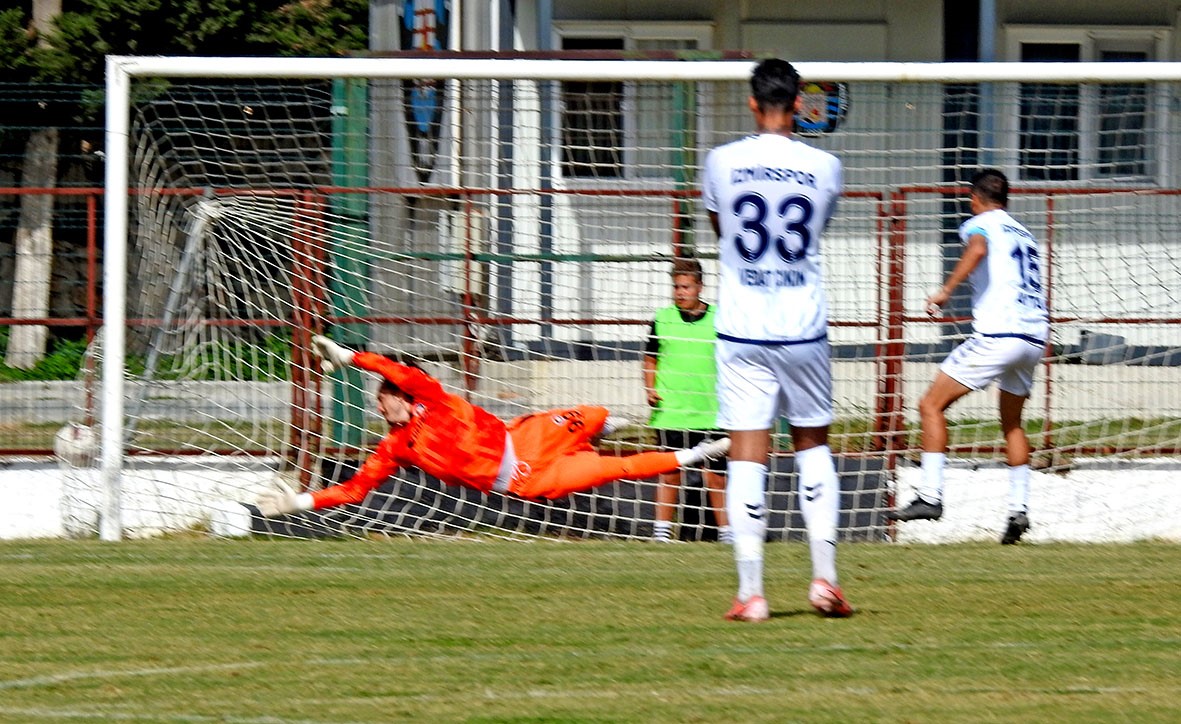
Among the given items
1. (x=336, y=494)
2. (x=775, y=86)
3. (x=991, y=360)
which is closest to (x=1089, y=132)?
(x=991, y=360)

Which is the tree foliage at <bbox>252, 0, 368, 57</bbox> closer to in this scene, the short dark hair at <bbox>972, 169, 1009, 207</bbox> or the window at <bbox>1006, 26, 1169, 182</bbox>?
the window at <bbox>1006, 26, 1169, 182</bbox>

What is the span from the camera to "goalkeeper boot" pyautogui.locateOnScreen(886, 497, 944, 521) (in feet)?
28.8

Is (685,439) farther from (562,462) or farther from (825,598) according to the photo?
(825,598)

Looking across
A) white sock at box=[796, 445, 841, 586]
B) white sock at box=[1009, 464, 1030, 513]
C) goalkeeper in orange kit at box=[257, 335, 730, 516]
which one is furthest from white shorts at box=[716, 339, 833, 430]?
white sock at box=[1009, 464, 1030, 513]

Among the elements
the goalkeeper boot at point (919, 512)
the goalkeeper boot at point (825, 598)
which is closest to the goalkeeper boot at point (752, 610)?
the goalkeeper boot at point (825, 598)

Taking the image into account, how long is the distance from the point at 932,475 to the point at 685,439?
5.23ft

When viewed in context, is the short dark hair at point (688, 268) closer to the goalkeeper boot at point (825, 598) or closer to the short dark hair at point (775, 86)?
the short dark hair at point (775, 86)

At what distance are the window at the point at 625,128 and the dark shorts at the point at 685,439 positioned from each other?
1685mm

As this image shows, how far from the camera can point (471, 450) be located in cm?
912

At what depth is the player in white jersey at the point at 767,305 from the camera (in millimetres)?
5602

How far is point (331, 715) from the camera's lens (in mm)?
4289

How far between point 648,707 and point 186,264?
6160 mm

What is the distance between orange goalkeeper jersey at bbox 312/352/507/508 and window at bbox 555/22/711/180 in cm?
206

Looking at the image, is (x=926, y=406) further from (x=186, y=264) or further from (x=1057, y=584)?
(x=186, y=264)
